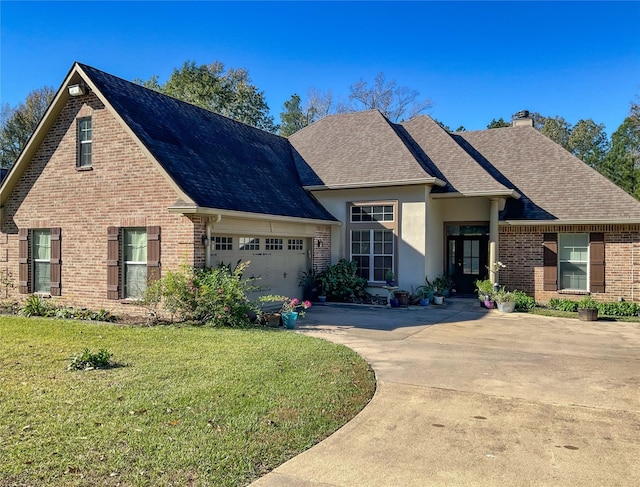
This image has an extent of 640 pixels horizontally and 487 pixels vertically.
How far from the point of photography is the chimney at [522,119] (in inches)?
786

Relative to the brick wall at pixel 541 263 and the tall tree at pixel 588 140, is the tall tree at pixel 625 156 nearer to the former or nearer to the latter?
the tall tree at pixel 588 140

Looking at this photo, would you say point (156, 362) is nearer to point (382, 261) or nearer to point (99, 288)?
point (99, 288)

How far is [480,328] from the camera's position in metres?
11.2

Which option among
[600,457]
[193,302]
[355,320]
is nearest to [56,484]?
[600,457]

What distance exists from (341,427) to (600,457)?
231 centimetres

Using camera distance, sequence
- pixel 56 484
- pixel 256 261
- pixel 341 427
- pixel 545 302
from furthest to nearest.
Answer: pixel 545 302 → pixel 256 261 → pixel 341 427 → pixel 56 484

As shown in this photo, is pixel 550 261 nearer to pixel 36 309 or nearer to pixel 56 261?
pixel 56 261

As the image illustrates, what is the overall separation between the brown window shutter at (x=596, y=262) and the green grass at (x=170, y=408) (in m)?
10.2

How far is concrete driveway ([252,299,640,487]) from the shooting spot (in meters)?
3.96

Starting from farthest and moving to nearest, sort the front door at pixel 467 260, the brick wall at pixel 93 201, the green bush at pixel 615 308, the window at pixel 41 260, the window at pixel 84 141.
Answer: the front door at pixel 467 260, the window at pixel 41 260, the green bush at pixel 615 308, the window at pixel 84 141, the brick wall at pixel 93 201

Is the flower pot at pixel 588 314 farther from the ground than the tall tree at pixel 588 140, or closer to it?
closer to it

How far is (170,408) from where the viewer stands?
5.21m

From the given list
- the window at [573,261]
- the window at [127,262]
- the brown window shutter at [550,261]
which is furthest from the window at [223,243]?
the window at [573,261]

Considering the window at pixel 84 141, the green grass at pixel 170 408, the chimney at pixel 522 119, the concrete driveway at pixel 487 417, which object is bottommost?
the concrete driveway at pixel 487 417
